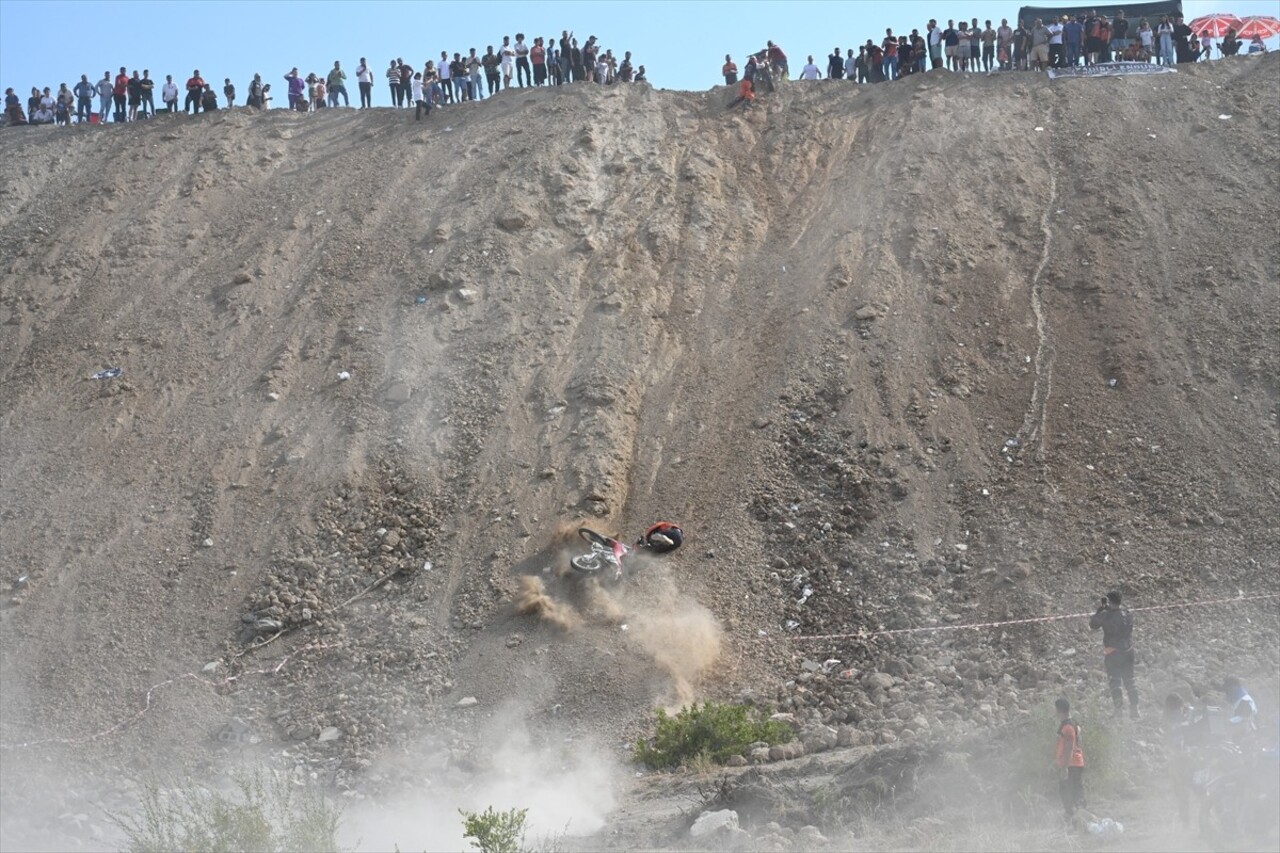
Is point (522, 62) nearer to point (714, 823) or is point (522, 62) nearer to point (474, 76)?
point (474, 76)

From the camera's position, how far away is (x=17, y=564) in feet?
55.4

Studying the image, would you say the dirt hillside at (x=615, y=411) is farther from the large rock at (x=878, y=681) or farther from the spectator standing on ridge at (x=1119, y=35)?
the spectator standing on ridge at (x=1119, y=35)

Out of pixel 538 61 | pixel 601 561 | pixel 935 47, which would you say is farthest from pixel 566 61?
pixel 601 561

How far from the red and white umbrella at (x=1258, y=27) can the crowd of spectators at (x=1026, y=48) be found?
0.46 feet

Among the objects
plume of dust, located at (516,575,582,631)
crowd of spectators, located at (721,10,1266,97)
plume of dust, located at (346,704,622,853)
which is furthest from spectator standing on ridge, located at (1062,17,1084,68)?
plume of dust, located at (346,704,622,853)

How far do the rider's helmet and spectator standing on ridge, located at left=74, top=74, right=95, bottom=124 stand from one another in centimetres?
1731

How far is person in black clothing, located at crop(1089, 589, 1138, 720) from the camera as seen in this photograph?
1199 centimetres

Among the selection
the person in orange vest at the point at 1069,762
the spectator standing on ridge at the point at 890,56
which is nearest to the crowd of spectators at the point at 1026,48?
the spectator standing on ridge at the point at 890,56

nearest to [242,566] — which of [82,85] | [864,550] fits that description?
[864,550]

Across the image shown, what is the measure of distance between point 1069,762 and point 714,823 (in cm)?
283

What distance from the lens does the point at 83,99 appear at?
27.2 m

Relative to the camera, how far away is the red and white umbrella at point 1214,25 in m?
26.2

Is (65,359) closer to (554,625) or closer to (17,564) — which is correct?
(17,564)

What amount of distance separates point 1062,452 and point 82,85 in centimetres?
2061
